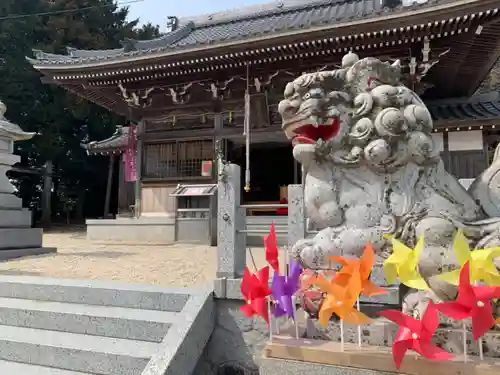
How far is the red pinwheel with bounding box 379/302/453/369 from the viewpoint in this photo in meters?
1.59

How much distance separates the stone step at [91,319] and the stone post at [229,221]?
1.81 feet

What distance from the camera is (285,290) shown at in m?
2.14

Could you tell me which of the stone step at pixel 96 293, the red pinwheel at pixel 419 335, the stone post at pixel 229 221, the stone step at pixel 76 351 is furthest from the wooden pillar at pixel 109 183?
the red pinwheel at pixel 419 335

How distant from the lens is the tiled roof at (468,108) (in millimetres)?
8989

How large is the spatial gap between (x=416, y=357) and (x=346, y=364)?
0.33 metres

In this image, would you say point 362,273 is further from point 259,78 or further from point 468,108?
point 468,108

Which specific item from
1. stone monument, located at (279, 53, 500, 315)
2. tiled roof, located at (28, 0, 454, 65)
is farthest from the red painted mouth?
tiled roof, located at (28, 0, 454, 65)

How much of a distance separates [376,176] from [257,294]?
1001 millimetres

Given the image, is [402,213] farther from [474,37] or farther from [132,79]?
[132,79]

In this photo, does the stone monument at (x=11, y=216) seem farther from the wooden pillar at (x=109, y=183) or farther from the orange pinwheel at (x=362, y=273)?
the wooden pillar at (x=109, y=183)

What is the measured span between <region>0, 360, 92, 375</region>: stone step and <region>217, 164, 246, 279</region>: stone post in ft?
4.44

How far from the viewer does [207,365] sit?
308 cm

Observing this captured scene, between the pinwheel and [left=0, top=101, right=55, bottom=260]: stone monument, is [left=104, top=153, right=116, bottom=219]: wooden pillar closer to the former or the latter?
[left=0, top=101, right=55, bottom=260]: stone monument

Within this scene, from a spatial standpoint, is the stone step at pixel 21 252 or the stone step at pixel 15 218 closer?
the stone step at pixel 21 252
